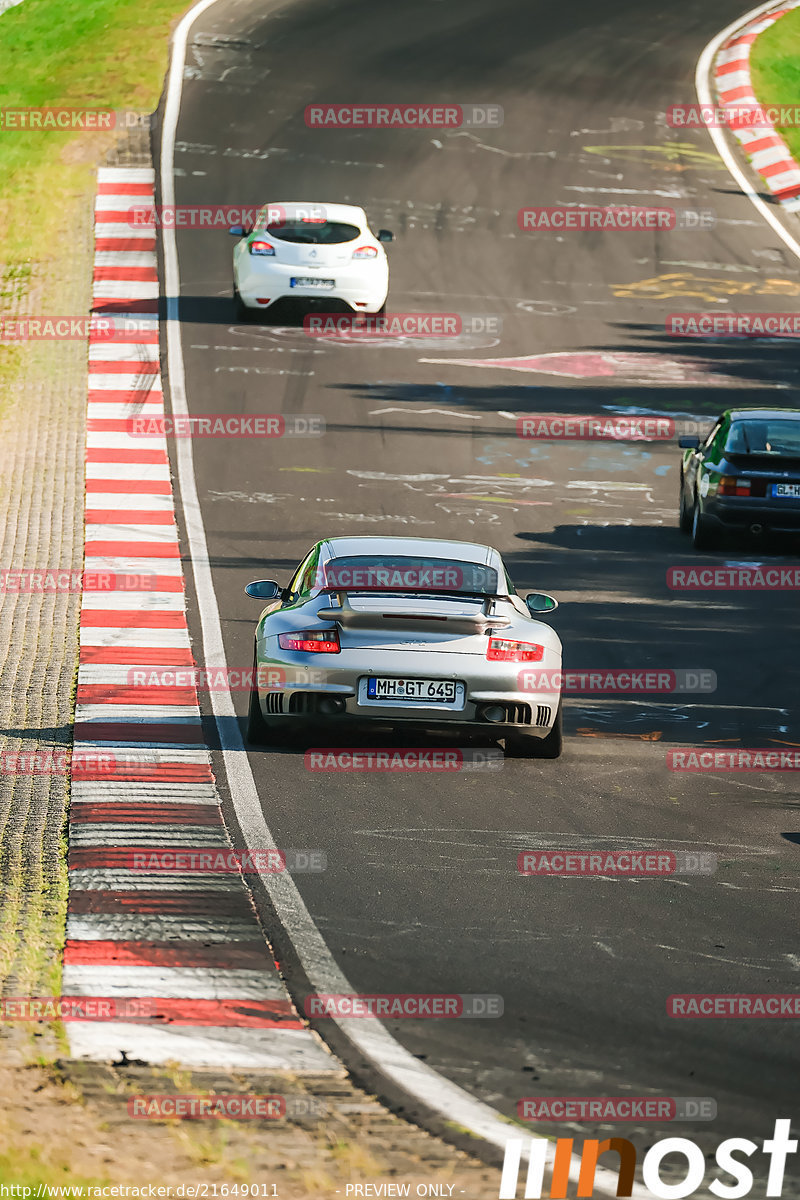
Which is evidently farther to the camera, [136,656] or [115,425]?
[115,425]

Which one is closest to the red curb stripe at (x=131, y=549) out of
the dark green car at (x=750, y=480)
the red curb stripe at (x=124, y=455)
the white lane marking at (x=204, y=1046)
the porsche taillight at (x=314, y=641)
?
A: the red curb stripe at (x=124, y=455)

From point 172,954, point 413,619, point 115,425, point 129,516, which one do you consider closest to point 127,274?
point 115,425

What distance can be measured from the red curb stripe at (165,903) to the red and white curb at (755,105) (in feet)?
94.1

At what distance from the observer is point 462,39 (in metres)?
42.1

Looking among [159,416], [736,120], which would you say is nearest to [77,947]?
[159,416]

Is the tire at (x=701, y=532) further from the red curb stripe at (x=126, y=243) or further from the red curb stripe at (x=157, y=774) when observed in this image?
the red curb stripe at (x=126, y=243)

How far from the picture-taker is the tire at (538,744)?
455 inches

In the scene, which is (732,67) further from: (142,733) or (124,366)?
(142,733)

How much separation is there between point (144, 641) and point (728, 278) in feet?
61.3

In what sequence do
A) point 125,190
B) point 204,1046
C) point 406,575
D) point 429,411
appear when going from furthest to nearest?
1. point 125,190
2. point 429,411
3. point 406,575
4. point 204,1046

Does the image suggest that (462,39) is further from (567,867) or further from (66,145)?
(567,867)

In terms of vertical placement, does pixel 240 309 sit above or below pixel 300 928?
above

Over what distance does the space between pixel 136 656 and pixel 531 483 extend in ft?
26.8

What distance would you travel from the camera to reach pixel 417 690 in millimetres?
11242
